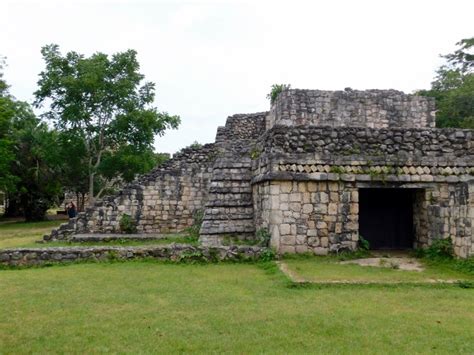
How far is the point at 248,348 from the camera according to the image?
5016 mm

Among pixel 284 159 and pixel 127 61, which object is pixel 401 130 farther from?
pixel 127 61

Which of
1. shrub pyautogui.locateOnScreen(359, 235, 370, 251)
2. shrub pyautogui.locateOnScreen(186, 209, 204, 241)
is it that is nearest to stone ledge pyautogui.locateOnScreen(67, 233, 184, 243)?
shrub pyautogui.locateOnScreen(186, 209, 204, 241)

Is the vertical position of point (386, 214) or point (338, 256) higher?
point (386, 214)

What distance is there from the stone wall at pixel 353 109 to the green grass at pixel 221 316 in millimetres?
7932

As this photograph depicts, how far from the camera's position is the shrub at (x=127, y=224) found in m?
16.9

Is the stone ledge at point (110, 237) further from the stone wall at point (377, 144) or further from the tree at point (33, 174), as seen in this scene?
the tree at point (33, 174)

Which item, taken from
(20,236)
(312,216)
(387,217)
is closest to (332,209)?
(312,216)

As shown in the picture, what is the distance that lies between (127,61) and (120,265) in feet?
58.4

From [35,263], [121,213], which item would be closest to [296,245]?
[35,263]

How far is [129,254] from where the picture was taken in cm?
1054

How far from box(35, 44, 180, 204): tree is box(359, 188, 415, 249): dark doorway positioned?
1527 centimetres

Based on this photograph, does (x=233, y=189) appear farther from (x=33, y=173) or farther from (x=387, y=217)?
(x=33, y=173)

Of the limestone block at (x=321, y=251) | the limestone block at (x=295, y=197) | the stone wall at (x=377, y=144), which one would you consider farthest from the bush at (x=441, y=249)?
the limestone block at (x=295, y=197)

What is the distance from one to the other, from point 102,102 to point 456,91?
21.3m
